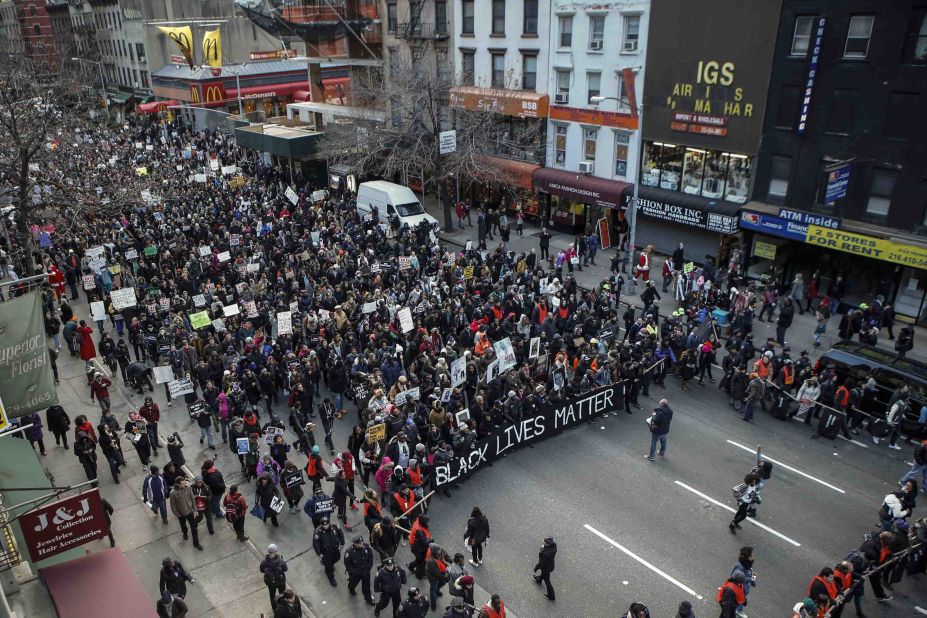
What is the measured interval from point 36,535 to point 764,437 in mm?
15587

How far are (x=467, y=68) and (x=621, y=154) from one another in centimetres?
1078

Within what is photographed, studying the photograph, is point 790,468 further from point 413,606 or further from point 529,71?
point 529,71

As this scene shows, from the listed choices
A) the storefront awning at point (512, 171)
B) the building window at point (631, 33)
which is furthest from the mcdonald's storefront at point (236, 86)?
the building window at point (631, 33)

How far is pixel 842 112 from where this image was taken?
77.6 feet

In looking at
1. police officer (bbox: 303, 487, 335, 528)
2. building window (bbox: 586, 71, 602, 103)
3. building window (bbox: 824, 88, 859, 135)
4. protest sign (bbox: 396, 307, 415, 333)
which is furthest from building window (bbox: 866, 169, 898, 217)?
police officer (bbox: 303, 487, 335, 528)

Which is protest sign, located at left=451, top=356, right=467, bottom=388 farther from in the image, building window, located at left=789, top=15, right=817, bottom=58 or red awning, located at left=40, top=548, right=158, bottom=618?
building window, located at left=789, top=15, right=817, bottom=58

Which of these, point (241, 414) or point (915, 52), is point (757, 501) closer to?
point (241, 414)

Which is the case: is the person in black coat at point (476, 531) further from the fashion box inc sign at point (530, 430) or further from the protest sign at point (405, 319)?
the protest sign at point (405, 319)

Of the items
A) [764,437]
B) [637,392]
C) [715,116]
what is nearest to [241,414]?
[637,392]

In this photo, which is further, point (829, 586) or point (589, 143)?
point (589, 143)

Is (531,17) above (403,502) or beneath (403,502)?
above

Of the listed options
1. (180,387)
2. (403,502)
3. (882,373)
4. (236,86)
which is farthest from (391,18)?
(403,502)

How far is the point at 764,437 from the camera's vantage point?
17141 mm

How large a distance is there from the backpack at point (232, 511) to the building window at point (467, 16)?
30.1 m
